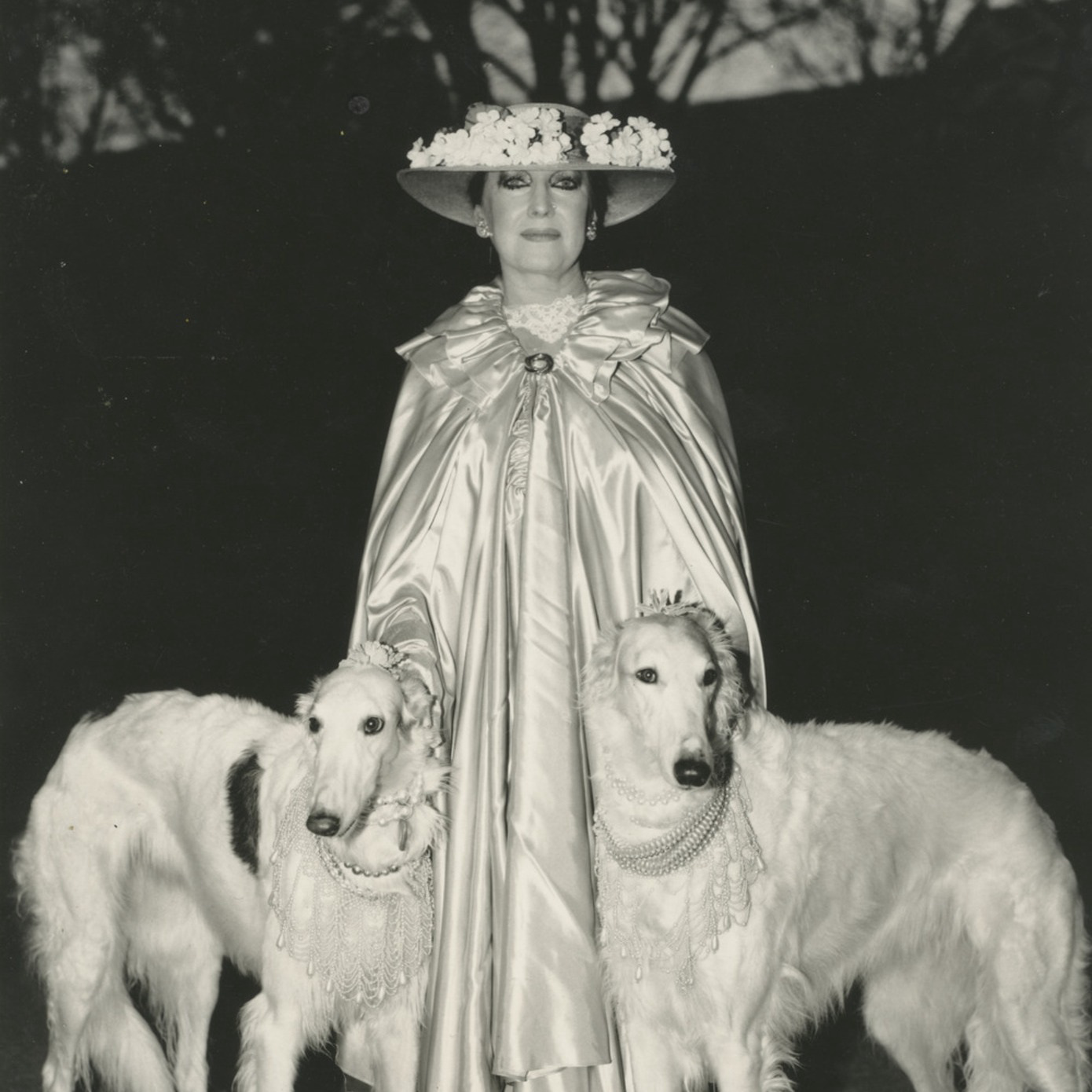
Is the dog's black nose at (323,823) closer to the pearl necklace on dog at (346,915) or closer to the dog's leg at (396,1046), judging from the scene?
the pearl necklace on dog at (346,915)

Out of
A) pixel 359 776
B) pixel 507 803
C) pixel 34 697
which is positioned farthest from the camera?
pixel 34 697

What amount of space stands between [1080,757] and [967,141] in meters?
2.26

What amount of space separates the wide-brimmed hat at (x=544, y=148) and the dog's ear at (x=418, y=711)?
1.31 m

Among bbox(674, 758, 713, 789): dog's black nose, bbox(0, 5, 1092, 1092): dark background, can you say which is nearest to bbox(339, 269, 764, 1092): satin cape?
bbox(674, 758, 713, 789): dog's black nose

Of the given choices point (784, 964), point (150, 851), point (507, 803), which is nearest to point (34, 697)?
point (150, 851)

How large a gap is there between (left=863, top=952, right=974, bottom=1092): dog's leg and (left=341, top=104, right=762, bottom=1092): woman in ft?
3.10

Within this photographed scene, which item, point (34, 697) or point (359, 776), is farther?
point (34, 697)

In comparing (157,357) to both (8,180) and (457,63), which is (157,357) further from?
(457,63)

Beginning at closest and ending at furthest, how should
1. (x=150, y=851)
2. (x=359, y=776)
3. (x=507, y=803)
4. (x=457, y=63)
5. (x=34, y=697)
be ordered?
(x=359, y=776), (x=507, y=803), (x=150, y=851), (x=34, y=697), (x=457, y=63)

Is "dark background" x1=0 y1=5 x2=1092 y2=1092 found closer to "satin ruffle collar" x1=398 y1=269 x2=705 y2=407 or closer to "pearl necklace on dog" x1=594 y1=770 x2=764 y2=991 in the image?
"satin ruffle collar" x1=398 y1=269 x2=705 y2=407

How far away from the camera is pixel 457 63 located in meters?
5.40

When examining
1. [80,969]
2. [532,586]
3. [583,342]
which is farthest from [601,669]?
[80,969]

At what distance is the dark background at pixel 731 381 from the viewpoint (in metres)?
5.15

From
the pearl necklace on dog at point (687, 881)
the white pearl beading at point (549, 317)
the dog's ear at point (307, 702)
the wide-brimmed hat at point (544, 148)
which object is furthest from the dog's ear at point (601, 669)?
the wide-brimmed hat at point (544, 148)
